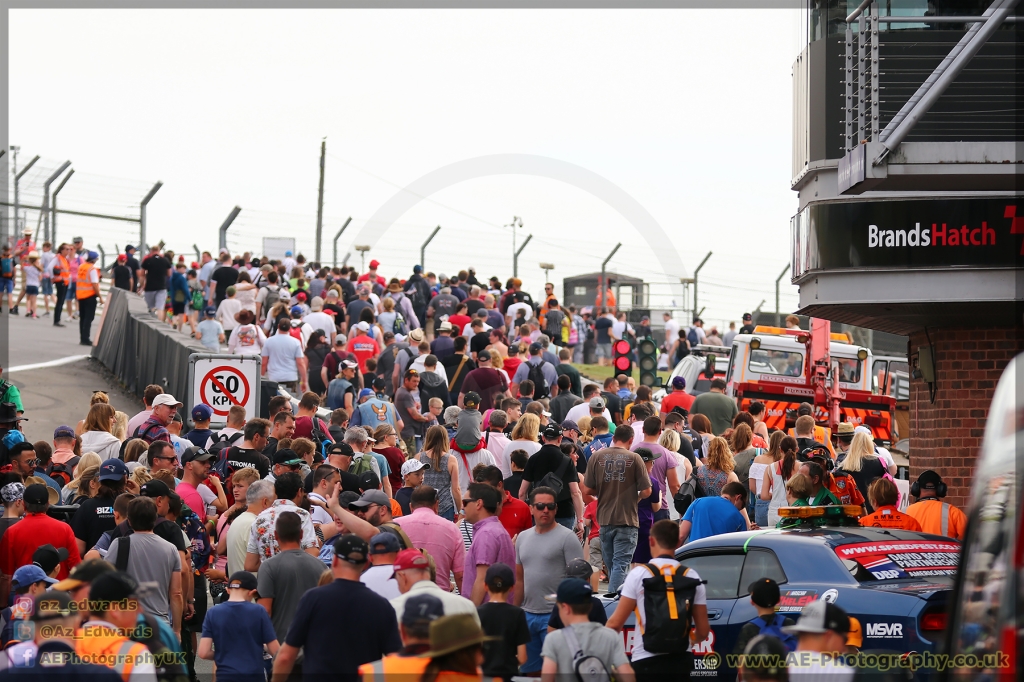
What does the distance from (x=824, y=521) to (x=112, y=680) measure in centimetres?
579

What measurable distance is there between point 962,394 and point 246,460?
286 inches

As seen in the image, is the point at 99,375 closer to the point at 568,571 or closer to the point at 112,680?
the point at 568,571

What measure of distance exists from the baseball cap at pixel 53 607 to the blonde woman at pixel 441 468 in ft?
19.9

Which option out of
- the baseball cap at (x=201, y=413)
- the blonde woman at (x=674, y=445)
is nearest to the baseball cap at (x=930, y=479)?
the blonde woman at (x=674, y=445)

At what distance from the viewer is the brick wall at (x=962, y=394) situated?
12594 mm

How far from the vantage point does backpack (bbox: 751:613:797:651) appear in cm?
686

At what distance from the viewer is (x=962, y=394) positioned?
1271 cm

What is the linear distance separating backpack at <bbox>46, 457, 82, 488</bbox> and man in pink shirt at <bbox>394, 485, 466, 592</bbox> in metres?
3.72

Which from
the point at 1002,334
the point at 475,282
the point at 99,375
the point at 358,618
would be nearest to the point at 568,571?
the point at 358,618

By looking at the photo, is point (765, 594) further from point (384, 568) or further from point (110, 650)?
point (110, 650)

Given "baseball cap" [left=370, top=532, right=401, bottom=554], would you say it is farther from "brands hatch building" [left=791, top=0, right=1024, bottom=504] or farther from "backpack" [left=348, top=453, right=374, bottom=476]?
"brands hatch building" [left=791, top=0, right=1024, bottom=504]

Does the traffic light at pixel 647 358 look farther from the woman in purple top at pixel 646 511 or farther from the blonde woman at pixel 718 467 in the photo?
the woman in purple top at pixel 646 511

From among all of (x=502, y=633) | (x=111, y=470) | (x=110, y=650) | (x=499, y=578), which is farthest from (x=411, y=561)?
(x=111, y=470)

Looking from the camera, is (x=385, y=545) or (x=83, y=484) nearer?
(x=385, y=545)
